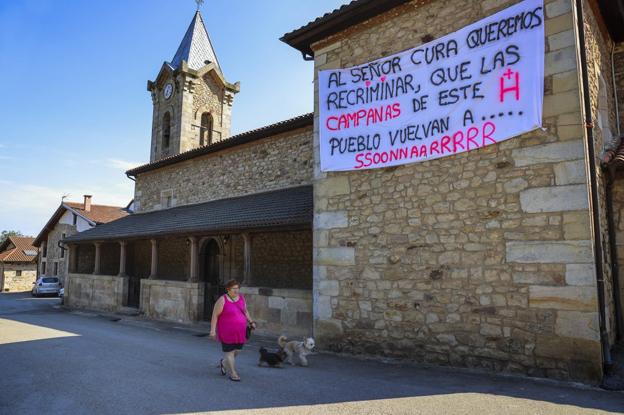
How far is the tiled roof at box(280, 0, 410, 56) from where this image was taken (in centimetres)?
712

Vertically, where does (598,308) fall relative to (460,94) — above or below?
below

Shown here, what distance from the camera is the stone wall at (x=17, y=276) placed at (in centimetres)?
3428

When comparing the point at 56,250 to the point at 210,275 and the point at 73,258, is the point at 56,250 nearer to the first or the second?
the point at 73,258

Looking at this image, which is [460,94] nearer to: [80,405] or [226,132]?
[80,405]

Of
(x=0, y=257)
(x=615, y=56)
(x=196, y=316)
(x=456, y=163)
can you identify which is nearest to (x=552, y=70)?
(x=456, y=163)

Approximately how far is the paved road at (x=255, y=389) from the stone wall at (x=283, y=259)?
4547 millimetres

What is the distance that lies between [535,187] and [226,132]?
66.7 ft

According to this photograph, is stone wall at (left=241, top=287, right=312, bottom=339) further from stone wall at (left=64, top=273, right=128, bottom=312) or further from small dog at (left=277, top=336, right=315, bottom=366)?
stone wall at (left=64, top=273, right=128, bottom=312)

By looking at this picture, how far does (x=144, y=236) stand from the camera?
13711 mm

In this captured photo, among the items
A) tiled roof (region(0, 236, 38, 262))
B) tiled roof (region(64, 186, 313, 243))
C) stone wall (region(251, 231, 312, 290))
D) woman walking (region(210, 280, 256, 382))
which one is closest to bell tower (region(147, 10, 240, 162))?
tiled roof (region(64, 186, 313, 243))

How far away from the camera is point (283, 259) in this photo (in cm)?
1198

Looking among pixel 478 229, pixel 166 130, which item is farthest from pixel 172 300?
pixel 166 130

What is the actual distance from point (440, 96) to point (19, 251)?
40.1 metres

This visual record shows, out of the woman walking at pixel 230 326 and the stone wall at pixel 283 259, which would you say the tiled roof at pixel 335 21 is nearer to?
the stone wall at pixel 283 259
